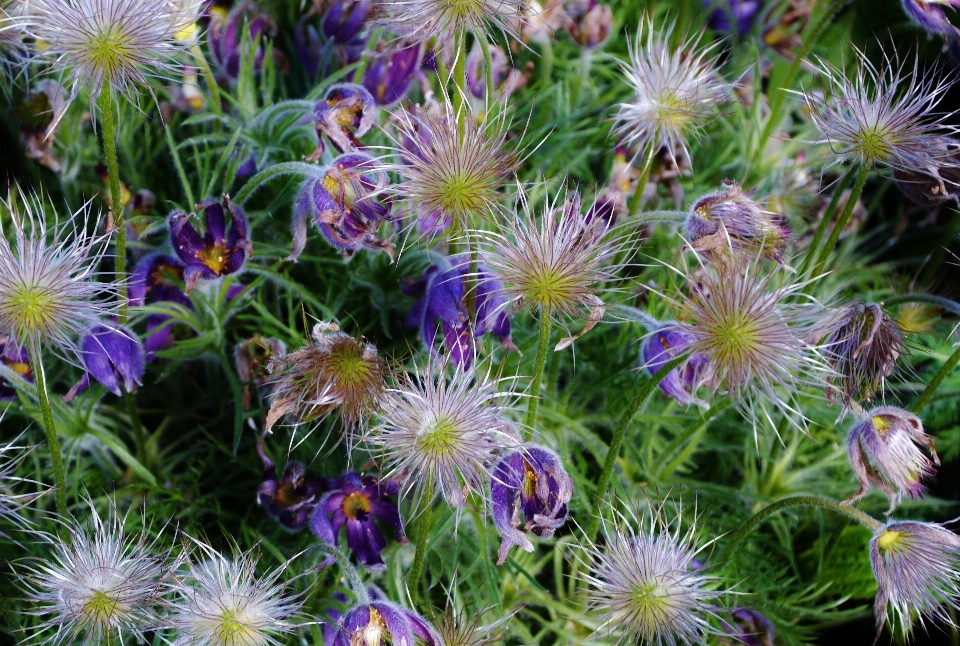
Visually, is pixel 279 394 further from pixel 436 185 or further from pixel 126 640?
pixel 126 640

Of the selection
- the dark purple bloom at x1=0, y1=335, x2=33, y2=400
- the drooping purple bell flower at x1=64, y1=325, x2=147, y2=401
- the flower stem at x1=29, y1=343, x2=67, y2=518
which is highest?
the flower stem at x1=29, y1=343, x2=67, y2=518

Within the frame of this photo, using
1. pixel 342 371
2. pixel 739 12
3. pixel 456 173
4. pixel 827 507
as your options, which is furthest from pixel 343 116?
pixel 739 12

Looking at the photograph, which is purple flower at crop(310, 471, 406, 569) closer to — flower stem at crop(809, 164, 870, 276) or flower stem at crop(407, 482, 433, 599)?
flower stem at crop(407, 482, 433, 599)

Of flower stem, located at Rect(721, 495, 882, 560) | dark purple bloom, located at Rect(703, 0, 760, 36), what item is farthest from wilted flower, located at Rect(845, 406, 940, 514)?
dark purple bloom, located at Rect(703, 0, 760, 36)

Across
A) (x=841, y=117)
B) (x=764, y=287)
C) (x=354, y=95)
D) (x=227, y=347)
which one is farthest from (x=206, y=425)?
(x=841, y=117)

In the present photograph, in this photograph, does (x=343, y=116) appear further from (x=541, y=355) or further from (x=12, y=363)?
(x=12, y=363)

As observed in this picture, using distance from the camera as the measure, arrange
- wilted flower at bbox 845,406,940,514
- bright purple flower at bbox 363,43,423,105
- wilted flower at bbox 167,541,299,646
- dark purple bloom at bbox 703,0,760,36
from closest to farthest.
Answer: wilted flower at bbox 167,541,299,646, wilted flower at bbox 845,406,940,514, bright purple flower at bbox 363,43,423,105, dark purple bloom at bbox 703,0,760,36
